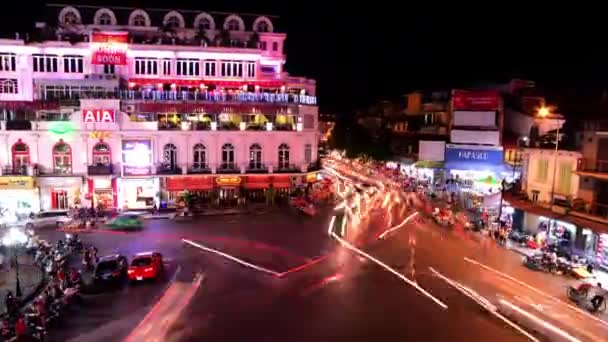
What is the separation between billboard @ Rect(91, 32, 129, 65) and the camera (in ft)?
161

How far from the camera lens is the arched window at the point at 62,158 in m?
43.8

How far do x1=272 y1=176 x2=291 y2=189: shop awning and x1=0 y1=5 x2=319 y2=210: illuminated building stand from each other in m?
0.10

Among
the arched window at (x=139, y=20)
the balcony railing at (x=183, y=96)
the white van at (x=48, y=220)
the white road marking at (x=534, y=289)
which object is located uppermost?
the arched window at (x=139, y=20)

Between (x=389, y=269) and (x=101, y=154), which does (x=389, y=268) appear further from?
(x=101, y=154)

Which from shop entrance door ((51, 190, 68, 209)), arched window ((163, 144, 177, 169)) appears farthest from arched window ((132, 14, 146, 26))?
shop entrance door ((51, 190, 68, 209))

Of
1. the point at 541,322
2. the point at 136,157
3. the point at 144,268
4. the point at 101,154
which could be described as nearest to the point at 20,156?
the point at 101,154

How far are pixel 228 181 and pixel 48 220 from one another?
49.9ft

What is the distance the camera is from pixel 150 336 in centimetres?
1858

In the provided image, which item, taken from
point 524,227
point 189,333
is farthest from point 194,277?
point 524,227

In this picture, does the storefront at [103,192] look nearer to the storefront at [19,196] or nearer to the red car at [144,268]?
the storefront at [19,196]

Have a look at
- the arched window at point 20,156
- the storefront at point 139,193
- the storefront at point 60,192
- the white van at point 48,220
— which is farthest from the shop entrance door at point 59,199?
the storefront at point 139,193

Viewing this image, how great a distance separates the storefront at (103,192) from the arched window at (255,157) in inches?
488

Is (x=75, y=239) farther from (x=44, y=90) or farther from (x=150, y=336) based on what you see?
(x=44, y=90)

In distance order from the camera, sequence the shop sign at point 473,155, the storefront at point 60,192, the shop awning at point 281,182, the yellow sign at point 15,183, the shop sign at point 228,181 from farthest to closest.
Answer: the shop sign at point 473,155
the shop awning at point 281,182
the shop sign at point 228,181
the storefront at point 60,192
the yellow sign at point 15,183
